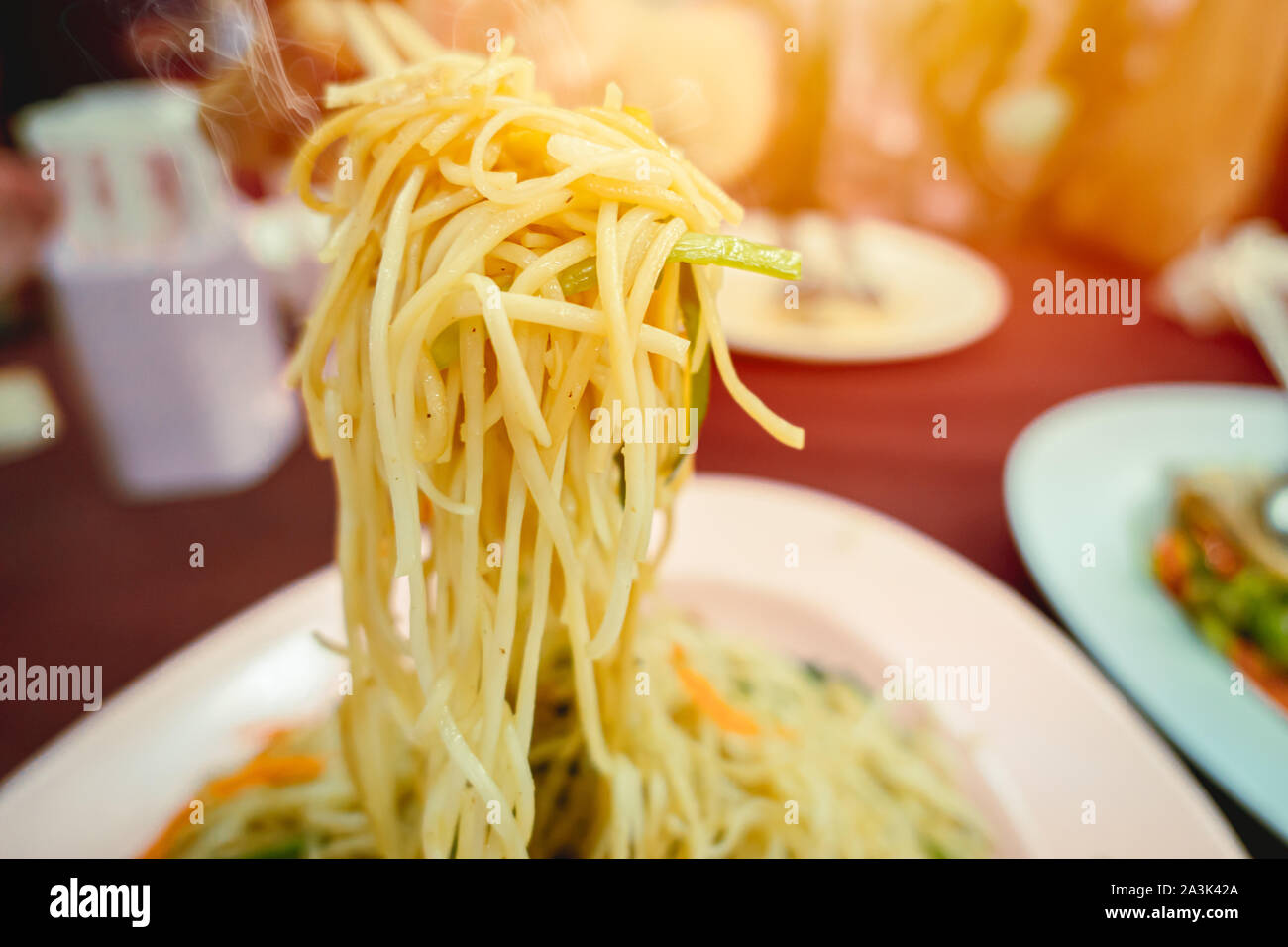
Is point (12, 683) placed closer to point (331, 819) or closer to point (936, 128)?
point (331, 819)

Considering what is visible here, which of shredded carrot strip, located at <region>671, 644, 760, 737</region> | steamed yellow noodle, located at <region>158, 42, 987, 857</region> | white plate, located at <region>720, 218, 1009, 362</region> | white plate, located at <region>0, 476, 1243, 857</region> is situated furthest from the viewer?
white plate, located at <region>720, 218, 1009, 362</region>

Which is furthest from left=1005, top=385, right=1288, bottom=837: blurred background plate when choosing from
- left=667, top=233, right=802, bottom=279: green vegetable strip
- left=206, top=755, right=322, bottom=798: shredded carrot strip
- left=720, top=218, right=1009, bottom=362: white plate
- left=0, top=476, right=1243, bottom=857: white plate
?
left=206, top=755, right=322, bottom=798: shredded carrot strip

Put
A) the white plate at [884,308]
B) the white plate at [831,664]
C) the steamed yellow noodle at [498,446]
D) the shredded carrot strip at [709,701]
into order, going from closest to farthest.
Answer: the steamed yellow noodle at [498,446]
the white plate at [831,664]
the shredded carrot strip at [709,701]
the white plate at [884,308]

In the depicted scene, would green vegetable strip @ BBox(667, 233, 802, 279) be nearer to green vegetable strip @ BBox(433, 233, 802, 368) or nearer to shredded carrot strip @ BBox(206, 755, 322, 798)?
green vegetable strip @ BBox(433, 233, 802, 368)

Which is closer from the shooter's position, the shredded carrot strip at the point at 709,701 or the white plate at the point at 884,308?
the shredded carrot strip at the point at 709,701

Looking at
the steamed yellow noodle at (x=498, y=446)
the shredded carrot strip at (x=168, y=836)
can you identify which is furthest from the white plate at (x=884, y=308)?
the shredded carrot strip at (x=168, y=836)

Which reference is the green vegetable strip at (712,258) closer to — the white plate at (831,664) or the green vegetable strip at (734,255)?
the green vegetable strip at (734,255)
